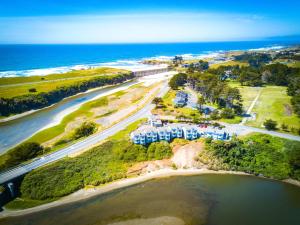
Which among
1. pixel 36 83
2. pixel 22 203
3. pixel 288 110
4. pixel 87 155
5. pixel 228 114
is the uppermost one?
pixel 36 83

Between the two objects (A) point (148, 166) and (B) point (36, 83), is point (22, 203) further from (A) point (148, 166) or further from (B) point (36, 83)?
(B) point (36, 83)

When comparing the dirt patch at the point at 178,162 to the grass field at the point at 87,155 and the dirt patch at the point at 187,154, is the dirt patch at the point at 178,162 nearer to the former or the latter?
the dirt patch at the point at 187,154

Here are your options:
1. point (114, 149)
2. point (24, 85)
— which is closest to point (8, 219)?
point (114, 149)

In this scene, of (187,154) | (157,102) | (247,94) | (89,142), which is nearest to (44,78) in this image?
(157,102)

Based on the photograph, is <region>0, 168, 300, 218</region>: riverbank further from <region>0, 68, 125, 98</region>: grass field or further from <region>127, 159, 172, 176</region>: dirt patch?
<region>0, 68, 125, 98</region>: grass field

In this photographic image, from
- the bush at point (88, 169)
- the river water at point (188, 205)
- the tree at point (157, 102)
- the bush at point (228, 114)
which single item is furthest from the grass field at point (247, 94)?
the bush at point (88, 169)

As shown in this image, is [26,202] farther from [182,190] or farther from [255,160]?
[255,160]
